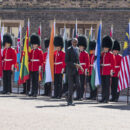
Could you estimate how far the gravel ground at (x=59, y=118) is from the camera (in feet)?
28.5

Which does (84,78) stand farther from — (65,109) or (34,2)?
(34,2)

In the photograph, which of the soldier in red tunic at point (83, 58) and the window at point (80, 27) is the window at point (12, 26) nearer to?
the window at point (80, 27)

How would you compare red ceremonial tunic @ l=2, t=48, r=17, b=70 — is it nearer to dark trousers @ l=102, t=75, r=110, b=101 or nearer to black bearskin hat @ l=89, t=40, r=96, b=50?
black bearskin hat @ l=89, t=40, r=96, b=50

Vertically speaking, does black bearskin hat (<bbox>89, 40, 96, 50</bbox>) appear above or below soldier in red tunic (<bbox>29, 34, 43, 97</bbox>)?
above

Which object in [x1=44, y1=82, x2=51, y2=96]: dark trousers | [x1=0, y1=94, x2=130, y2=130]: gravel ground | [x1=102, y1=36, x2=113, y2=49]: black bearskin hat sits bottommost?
[x1=0, y1=94, x2=130, y2=130]: gravel ground

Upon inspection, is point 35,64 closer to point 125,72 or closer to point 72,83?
point 125,72

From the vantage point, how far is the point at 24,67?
53.6ft

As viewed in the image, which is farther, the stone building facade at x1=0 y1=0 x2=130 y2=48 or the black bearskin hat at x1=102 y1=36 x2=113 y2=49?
the stone building facade at x1=0 y1=0 x2=130 y2=48

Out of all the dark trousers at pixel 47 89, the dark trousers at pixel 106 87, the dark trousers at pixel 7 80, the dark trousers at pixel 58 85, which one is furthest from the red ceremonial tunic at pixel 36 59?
the dark trousers at pixel 106 87

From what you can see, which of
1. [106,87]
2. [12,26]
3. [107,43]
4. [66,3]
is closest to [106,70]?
[106,87]

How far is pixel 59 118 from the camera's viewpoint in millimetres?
9734

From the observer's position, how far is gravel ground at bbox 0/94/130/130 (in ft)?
28.5

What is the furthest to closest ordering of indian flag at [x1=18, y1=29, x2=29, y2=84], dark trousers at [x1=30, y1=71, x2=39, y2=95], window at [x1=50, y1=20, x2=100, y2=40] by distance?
window at [x1=50, y1=20, x2=100, y2=40] → indian flag at [x1=18, y1=29, x2=29, y2=84] → dark trousers at [x1=30, y1=71, x2=39, y2=95]

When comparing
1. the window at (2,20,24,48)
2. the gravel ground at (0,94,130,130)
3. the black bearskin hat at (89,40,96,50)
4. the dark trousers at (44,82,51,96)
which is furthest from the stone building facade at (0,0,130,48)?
the gravel ground at (0,94,130,130)
